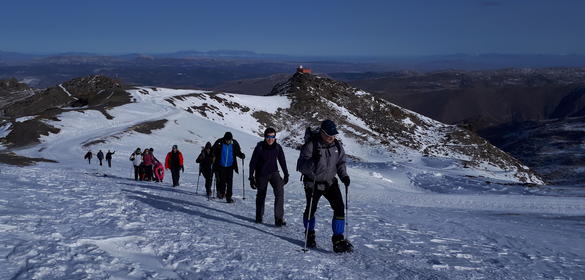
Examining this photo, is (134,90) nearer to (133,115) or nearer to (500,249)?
(133,115)

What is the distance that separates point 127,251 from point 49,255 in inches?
43.2

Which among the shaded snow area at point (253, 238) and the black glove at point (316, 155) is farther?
the black glove at point (316, 155)

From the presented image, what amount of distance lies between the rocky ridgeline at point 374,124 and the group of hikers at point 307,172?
4702cm

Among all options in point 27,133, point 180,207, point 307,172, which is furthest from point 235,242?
point 27,133

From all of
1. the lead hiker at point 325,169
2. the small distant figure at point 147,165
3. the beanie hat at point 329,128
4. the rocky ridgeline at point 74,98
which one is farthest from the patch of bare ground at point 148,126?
the beanie hat at point 329,128

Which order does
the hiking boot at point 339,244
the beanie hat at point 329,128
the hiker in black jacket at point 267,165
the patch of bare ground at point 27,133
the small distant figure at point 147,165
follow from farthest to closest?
the patch of bare ground at point 27,133
the small distant figure at point 147,165
the hiker in black jacket at point 267,165
the hiking boot at point 339,244
the beanie hat at point 329,128

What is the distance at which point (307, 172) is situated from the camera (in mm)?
8125

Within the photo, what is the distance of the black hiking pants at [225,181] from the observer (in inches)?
505

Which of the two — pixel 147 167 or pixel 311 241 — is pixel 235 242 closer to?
pixel 311 241

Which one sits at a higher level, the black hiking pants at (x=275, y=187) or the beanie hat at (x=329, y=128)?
the beanie hat at (x=329, y=128)

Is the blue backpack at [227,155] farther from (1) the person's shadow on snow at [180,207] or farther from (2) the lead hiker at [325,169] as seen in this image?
(2) the lead hiker at [325,169]

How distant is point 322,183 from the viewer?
323 inches

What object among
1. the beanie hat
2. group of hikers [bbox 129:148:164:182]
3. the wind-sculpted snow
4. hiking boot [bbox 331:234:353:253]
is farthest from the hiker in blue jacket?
group of hikers [bbox 129:148:164:182]

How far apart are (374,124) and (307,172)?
71.2m
